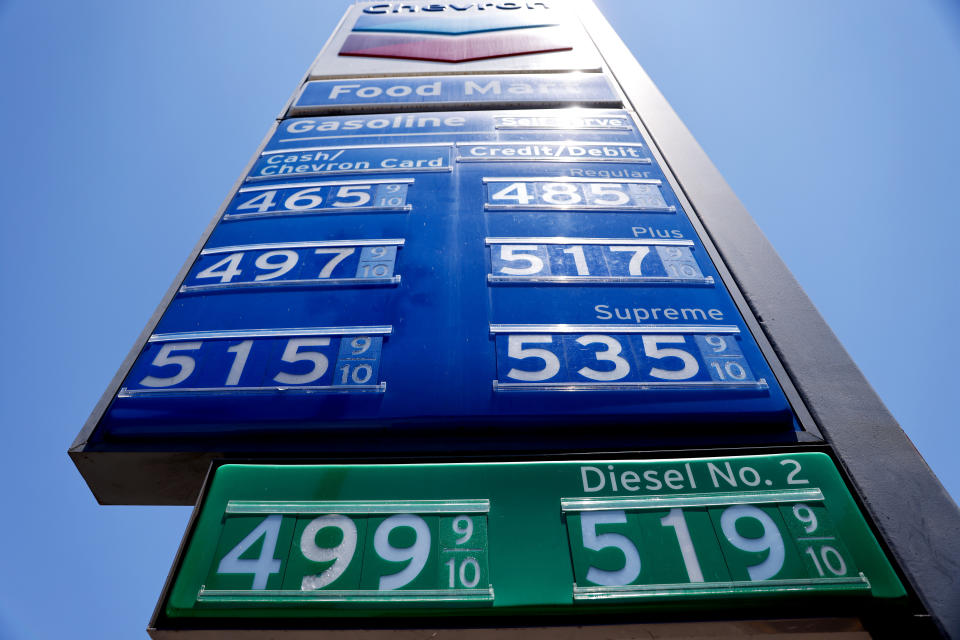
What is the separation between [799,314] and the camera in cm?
312

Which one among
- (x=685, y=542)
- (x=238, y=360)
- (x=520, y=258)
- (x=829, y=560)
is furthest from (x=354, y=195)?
(x=829, y=560)

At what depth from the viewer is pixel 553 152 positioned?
170 inches

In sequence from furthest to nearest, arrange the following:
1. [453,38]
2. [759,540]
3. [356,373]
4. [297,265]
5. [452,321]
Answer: [453,38] < [297,265] < [452,321] < [356,373] < [759,540]

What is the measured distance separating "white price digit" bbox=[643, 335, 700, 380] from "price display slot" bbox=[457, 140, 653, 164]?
74.7 inches

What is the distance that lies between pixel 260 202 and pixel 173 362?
1.49 m

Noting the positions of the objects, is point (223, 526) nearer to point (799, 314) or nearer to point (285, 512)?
point (285, 512)

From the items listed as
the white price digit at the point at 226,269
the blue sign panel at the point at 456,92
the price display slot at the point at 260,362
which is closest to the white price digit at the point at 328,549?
the price display slot at the point at 260,362

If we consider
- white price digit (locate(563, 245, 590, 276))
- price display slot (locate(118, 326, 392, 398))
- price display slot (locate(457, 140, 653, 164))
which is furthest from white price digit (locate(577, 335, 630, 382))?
price display slot (locate(457, 140, 653, 164))

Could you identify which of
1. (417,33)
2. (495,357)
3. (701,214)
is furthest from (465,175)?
(417,33)

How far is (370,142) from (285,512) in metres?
3.22

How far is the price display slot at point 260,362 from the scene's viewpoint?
2543 millimetres

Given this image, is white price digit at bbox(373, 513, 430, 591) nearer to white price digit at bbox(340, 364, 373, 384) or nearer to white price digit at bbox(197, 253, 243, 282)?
white price digit at bbox(340, 364, 373, 384)

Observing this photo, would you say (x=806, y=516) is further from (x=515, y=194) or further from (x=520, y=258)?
(x=515, y=194)

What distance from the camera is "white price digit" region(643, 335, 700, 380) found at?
2.57 metres
